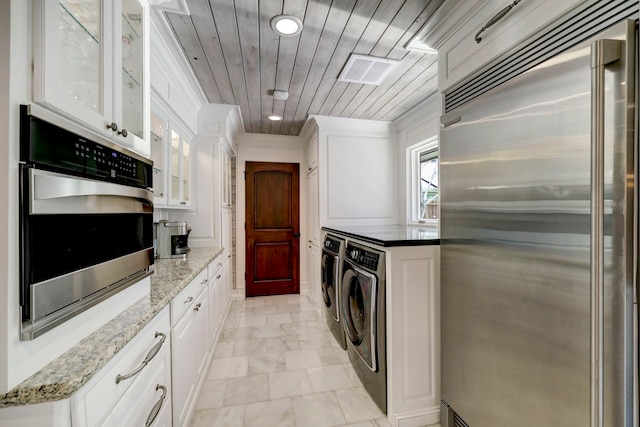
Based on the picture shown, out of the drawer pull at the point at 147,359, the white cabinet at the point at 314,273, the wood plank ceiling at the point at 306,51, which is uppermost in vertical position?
the wood plank ceiling at the point at 306,51

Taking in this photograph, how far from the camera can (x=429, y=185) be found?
332 centimetres

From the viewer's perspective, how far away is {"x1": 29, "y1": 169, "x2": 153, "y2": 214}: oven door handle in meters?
0.69

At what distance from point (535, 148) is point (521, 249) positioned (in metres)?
0.40

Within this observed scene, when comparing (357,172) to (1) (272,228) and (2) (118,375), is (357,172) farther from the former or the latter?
(2) (118,375)

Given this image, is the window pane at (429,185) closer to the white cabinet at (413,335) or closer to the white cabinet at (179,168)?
the white cabinet at (413,335)

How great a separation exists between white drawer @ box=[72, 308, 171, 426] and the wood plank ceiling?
5.65ft

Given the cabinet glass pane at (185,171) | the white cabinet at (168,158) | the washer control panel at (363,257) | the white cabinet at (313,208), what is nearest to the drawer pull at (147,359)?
the white cabinet at (168,158)

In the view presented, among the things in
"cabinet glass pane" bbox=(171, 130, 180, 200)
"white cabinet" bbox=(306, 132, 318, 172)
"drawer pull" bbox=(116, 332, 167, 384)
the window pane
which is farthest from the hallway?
"white cabinet" bbox=(306, 132, 318, 172)

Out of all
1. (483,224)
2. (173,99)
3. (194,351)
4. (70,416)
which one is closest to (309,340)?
(194,351)

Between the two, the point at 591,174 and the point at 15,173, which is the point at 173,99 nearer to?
the point at 15,173

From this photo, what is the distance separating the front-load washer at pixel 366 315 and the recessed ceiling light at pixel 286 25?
150 centimetres

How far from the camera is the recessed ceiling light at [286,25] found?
164 centimetres

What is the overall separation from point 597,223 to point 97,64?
5.72 feet

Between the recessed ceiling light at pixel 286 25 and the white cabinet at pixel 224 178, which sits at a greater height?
the recessed ceiling light at pixel 286 25
